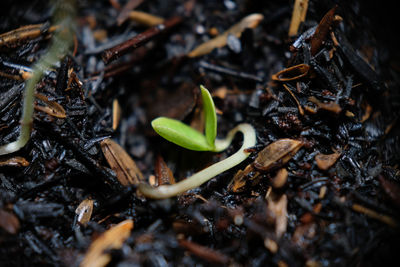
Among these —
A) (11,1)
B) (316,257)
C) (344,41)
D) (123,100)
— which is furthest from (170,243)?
(11,1)

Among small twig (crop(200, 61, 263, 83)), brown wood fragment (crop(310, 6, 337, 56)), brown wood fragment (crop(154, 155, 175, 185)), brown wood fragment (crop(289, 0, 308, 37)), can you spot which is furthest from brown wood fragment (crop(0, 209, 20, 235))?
brown wood fragment (crop(289, 0, 308, 37))

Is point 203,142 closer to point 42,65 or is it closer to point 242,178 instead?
point 242,178

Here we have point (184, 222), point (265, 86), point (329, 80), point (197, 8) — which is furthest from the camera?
point (197, 8)

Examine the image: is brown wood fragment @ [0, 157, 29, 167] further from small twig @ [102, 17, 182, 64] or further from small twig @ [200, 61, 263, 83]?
small twig @ [200, 61, 263, 83]

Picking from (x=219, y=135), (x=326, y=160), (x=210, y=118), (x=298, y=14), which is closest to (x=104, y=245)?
(x=210, y=118)

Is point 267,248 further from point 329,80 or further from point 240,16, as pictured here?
point 240,16

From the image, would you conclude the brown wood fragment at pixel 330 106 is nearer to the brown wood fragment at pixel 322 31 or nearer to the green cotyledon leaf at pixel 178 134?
the brown wood fragment at pixel 322 31
